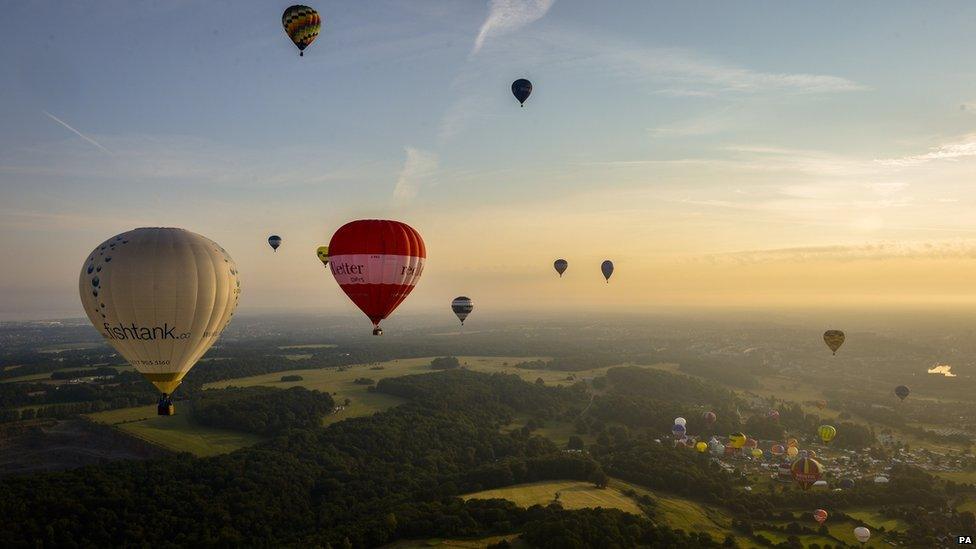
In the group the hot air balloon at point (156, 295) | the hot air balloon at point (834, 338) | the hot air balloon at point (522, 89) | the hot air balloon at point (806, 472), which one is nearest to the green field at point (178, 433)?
the hot air balloon at point (156, 295)

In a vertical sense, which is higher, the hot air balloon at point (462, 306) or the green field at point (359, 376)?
the hot air balloon at point (462, 306)

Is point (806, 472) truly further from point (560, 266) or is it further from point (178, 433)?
point (178, 433)

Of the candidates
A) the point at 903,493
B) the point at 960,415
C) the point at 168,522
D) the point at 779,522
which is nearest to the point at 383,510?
the point at 168,522

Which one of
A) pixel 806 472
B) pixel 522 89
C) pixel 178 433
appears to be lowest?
pixel 806 472

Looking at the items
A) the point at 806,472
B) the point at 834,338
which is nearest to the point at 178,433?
the point at 806,472

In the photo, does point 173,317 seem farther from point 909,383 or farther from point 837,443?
point 909,383

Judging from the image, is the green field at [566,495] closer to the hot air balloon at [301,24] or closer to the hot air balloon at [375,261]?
the hot air balloon at [375,261]
